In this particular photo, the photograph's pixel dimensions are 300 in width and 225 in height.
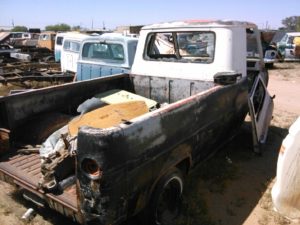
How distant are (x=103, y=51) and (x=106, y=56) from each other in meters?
0.16

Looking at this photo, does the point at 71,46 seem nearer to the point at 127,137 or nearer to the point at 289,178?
the point at 127,137

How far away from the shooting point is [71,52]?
12.7m

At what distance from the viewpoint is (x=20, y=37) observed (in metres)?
24.2

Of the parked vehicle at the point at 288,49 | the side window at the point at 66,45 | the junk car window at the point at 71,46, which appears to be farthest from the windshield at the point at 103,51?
the parked vehicle at the point at 288,49

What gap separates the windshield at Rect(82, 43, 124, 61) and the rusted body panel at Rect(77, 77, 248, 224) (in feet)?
12.9

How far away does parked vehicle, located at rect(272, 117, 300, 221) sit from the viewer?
275cm

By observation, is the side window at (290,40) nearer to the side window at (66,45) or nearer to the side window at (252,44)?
the side window at (66,45)

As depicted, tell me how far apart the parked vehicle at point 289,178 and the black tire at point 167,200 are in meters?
0.91

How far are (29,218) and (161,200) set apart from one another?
1347mm

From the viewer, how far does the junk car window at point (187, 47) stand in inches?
192

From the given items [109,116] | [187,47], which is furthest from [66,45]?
[109,116]

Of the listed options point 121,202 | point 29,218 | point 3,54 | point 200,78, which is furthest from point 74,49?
point 121,202

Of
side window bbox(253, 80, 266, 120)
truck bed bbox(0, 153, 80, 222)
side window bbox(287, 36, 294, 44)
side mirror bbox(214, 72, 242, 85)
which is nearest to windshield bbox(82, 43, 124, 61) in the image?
side window bbox(253, 80, 266, 120)

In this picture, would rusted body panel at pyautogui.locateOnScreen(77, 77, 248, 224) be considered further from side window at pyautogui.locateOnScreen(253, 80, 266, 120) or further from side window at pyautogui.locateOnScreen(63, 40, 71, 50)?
side window at pyautogui.locateOnScreen(63, 40, 71, 50)
